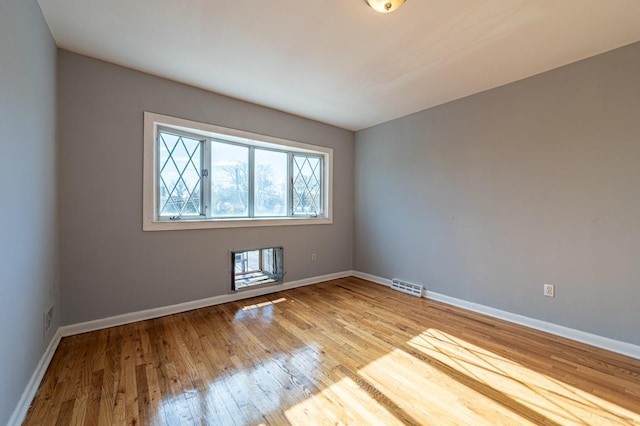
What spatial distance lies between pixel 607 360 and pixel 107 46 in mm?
4663

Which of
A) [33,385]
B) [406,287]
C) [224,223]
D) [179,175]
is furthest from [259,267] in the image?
[33,385]

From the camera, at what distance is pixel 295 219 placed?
3730 mm

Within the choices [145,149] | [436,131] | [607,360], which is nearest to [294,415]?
[607,360]

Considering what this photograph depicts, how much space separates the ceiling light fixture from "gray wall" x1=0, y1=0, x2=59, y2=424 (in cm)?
188

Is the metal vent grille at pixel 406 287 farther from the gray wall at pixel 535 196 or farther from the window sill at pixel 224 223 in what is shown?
the window sill at pixel 224 223

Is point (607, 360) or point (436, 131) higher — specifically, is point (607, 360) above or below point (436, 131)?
below

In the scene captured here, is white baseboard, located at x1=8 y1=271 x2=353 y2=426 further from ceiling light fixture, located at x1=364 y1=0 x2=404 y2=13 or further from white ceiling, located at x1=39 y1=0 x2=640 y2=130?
ceiling light fixture, located at x1=364 y1=0 x2=404 y2=13

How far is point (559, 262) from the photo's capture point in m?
2.39

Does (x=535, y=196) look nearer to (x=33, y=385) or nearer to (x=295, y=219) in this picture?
(x=295, y=219)

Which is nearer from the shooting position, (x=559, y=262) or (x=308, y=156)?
(x=559, y=262)

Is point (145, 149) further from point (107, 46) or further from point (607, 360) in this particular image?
point (607, 360)

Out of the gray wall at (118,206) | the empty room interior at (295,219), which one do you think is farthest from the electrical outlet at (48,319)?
the gray wall at (118,206)

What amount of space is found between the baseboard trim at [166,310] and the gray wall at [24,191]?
0.86 feet

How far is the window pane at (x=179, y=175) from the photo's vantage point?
9.11 ft
